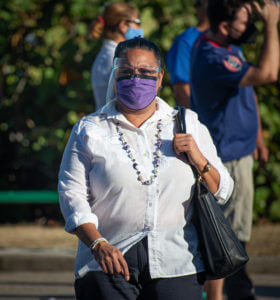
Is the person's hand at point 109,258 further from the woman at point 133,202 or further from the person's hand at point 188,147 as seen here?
the person's hand at point 188,147

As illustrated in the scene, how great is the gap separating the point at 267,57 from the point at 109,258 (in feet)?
6.85

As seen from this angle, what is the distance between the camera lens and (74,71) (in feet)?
31.1

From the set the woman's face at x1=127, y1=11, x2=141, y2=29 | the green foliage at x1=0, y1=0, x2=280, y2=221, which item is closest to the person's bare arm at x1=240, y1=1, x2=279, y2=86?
the woman's face at x1=127, y1=11, x2=141, y2=29

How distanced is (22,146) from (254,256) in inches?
157

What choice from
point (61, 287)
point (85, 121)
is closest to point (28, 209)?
point (61, 287)

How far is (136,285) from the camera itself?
259cm

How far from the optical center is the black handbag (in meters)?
2.62

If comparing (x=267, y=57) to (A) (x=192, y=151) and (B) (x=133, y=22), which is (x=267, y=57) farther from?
(A) (x=192, y=151)

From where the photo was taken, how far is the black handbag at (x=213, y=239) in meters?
2.62

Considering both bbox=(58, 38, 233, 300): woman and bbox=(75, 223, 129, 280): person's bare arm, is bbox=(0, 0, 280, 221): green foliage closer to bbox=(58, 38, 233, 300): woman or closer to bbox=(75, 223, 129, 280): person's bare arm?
bbox=(58, 38, 233, 300): woman

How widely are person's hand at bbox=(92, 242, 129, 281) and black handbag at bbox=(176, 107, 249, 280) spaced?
1.17 ft

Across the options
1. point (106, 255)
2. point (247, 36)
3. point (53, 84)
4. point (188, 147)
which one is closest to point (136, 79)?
point (188, 147)

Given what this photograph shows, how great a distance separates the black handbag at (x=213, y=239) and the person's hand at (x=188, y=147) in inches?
3.5

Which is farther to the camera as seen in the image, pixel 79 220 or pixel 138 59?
pixel 138 59
